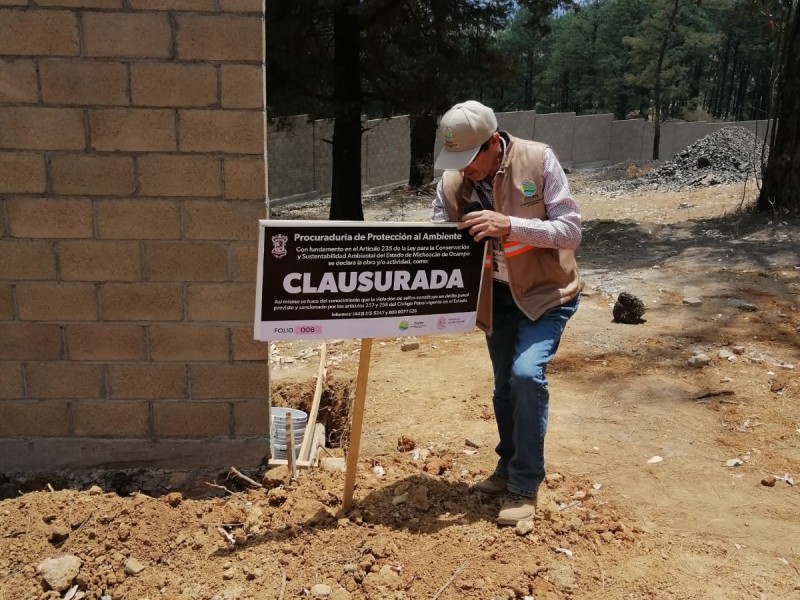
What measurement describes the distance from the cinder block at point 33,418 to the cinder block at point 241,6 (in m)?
2.15

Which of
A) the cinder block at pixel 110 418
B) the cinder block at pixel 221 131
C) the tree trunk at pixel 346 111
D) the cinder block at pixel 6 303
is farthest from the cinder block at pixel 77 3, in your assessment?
the tree trunk at pixel 346 111

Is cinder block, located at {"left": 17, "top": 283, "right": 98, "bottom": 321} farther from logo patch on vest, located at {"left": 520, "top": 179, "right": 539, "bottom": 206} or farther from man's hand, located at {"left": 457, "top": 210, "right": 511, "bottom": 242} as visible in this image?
logo patch on vest, located at {"left": 520, "top": 179, "right": 539, "bottom": 206}

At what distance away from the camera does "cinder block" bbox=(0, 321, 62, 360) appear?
3736mm

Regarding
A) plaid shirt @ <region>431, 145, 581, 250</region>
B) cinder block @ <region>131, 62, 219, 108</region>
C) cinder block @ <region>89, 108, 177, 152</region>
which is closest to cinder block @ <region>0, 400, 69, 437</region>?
cinder block @ <region>89, 108, 177, 152</region>

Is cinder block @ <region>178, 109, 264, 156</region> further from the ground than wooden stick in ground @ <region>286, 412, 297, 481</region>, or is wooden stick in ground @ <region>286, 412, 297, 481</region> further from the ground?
cinder block @ <region>178, 109, 264, 156</region>

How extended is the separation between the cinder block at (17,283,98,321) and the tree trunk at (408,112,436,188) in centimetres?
1601

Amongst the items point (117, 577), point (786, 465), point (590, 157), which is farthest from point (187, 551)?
point (590, 157)

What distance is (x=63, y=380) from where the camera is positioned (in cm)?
382

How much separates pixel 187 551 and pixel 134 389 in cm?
99

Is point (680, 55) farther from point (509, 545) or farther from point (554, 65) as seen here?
point (509, 545)

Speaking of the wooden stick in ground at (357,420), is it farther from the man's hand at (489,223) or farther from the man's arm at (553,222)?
the man's arm at (553,222)

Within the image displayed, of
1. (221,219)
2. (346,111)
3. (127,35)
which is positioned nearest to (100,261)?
(221,219)

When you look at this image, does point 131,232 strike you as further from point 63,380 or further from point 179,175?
point 63,380

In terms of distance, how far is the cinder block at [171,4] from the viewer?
3398 millimetres
